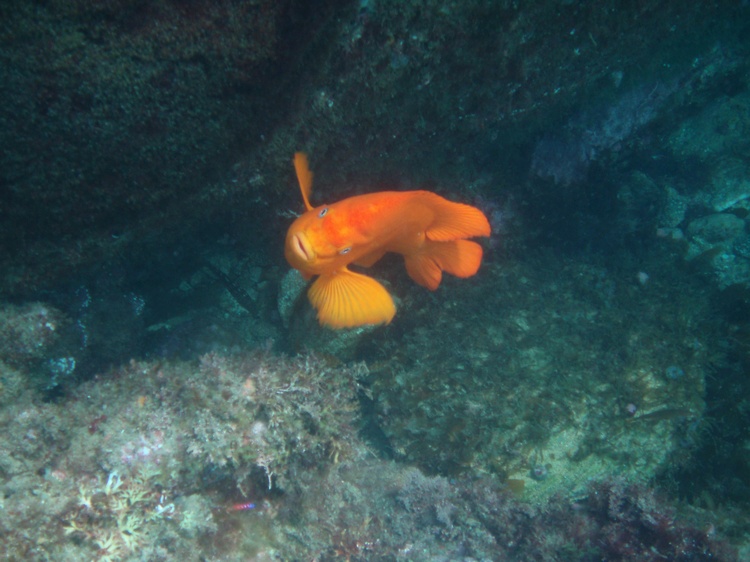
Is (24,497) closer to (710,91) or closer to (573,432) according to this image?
(573,432)

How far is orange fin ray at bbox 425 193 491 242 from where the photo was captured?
3123mm

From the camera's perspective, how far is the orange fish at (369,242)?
2625mm

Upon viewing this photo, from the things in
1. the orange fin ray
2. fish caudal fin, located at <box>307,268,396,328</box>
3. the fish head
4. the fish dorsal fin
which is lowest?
fish caudal fin, located at <box>307,268,396,328</box>

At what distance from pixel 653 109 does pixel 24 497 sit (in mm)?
7961

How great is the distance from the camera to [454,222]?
324 centimetres

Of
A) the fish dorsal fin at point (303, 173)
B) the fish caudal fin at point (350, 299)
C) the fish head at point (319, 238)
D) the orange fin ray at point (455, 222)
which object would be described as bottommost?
the fish caudal fin at point (350, 299)

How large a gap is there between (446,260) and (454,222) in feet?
1.67

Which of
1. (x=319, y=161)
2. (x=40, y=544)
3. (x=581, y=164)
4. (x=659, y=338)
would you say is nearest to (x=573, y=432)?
(x=659, y=338)

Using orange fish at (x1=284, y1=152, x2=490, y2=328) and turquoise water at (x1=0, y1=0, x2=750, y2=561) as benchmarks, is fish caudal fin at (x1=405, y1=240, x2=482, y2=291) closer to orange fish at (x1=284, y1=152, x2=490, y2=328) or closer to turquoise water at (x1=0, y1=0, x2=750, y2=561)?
orange fish at (x1=284, y1=152, x2=490, y2=328)

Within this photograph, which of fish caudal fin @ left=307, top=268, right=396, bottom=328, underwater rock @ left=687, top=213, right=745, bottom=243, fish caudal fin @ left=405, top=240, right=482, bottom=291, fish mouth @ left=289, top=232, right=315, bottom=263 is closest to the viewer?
fish mouth @ left=289, top=232, right=315, bottom=263

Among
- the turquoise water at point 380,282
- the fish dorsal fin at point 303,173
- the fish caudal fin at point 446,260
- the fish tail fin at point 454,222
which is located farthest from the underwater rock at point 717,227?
the fish dorsal fin at point 303,173

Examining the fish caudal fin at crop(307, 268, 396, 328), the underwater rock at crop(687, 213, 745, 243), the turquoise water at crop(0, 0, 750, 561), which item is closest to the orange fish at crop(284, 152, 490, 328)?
the fish caudal fin at crop(307, 268, 396, 328)

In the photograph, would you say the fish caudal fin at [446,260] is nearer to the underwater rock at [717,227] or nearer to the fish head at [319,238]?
the fish head at [319,238]

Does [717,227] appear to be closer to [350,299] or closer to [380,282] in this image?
[380,282]
